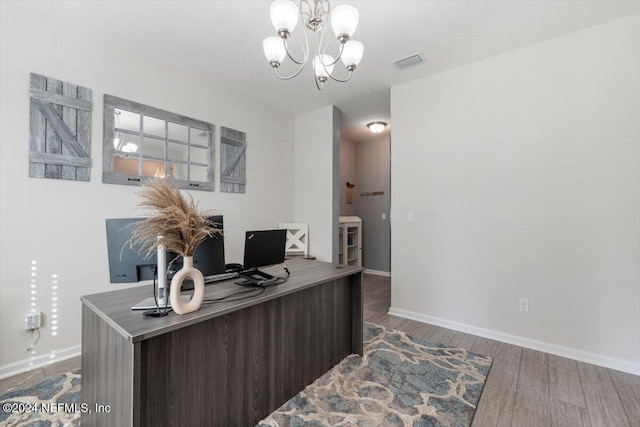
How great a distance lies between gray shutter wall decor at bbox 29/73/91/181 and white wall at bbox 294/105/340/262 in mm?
2615

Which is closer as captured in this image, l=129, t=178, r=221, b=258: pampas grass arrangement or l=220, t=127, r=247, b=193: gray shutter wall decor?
l=129, t=178, r=221, b=258: pampas grass arrangement

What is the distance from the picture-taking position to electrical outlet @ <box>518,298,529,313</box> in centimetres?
260

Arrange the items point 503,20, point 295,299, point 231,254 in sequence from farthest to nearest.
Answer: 1. point 231,254
2. point 503,20
3. point 295,299

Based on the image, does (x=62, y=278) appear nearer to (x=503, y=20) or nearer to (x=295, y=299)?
(x=295, y=299)

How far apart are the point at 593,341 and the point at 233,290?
2.92m

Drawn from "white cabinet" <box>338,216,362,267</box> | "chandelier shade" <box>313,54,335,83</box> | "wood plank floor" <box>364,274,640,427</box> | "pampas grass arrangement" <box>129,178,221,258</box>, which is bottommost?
"wood plank floor" <box>364,274,640,427</box>

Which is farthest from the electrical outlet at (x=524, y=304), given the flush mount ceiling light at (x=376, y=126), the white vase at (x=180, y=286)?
the flush mount ceiling light at (x=376, y=126)

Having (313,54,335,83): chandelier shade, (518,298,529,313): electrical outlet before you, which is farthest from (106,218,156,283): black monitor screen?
(518,298,529,313): electrical outlet

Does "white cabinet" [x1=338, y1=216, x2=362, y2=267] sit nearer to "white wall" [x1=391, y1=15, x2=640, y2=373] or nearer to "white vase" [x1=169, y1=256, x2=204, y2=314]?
→ "white wall" [x1=391, y1=15, x2=640, y2=373]

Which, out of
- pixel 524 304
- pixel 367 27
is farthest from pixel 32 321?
pixel 524 304

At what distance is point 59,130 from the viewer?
7.46 ft

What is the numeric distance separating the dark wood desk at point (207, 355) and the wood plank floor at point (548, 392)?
3.84ft

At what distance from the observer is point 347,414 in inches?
66.1

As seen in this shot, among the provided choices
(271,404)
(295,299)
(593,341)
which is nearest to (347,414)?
(271,404)
